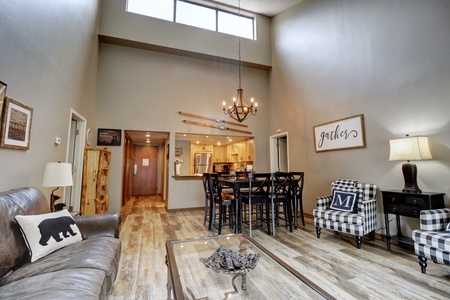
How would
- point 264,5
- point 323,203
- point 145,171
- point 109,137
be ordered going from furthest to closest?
point 145,171, point 264,5, point 109,137, point 323,203

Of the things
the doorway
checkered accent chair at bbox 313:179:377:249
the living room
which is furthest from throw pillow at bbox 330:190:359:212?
the doorway

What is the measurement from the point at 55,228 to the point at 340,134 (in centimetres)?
444

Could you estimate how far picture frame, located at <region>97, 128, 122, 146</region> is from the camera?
5.01 m

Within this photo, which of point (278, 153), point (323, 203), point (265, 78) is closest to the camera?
point (323, 203)

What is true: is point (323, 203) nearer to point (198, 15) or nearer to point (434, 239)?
point (434, 239)

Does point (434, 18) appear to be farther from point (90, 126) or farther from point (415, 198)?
point (90, 126)

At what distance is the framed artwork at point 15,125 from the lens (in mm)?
1991

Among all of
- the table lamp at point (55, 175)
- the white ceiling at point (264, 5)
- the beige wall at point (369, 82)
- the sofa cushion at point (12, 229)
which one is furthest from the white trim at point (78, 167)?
the white ceiling at point (264, 5)

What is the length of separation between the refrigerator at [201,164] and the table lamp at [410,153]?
231 inches

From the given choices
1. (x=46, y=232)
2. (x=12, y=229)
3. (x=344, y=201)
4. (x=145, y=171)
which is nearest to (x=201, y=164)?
(x=145, y=171)

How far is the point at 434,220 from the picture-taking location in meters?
2.29

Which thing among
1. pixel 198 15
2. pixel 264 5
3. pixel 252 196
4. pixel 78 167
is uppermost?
pixel 264 5

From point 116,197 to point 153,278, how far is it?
3.42 m

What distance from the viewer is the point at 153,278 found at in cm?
219
